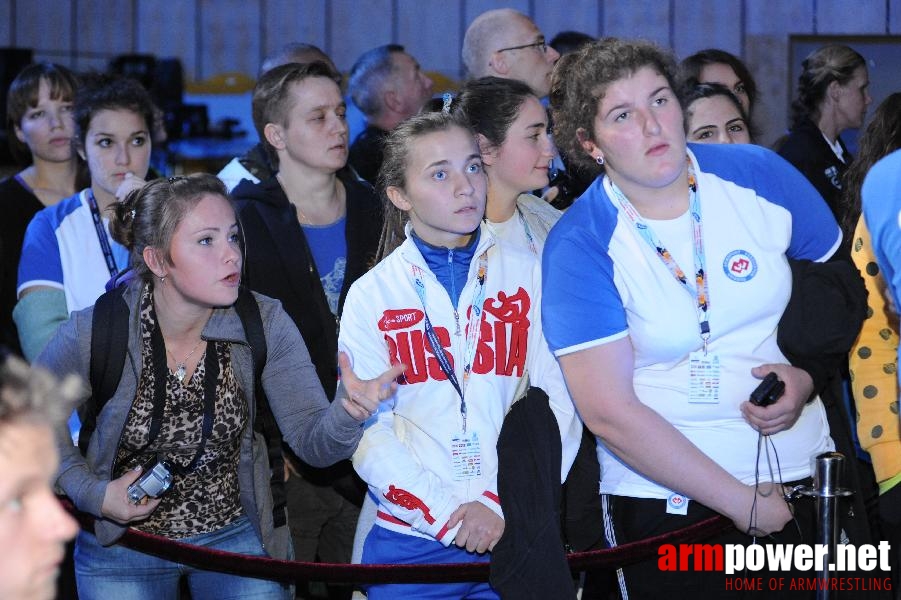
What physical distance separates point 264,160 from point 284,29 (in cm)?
463

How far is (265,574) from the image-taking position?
10.1 feet

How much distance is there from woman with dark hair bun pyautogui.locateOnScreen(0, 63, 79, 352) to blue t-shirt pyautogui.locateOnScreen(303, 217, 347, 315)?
1258mm

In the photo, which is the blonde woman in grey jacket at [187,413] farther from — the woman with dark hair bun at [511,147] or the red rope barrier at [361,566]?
the woman with dark hair bun at [511,147]

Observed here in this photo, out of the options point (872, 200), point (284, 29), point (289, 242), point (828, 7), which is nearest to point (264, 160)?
point (289, 242)

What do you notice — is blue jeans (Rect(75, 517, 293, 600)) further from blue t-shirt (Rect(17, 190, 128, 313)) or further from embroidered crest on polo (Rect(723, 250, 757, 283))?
embroidered crest on polo (Rect(723, 250, 757, 283))

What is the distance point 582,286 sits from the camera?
2.76 meters

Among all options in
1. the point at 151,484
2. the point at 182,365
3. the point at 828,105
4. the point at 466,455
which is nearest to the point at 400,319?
the point at 466,455

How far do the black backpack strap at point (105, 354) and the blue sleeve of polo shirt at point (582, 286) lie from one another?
1145 mm

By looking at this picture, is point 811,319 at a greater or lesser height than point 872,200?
lesser

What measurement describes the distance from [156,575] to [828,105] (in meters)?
3.79

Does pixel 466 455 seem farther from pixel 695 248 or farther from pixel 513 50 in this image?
pixel 513 50

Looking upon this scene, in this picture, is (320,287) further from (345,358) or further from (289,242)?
(345,358)

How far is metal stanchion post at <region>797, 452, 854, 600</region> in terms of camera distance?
268 centimetres

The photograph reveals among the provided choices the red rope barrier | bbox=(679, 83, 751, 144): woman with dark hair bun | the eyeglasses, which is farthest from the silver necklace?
the eyeglasses
